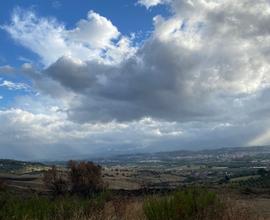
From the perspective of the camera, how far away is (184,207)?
12211 mm

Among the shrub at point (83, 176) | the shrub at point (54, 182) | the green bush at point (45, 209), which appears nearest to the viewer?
the green bush at point (45, 209)

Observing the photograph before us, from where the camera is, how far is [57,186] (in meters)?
78.4

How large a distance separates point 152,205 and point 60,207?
116 inches

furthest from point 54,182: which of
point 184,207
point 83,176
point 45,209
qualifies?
point 184,207

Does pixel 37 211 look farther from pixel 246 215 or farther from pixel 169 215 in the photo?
pixel 246 215

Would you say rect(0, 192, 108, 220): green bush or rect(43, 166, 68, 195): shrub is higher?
rect(43, 166, 68, 195): shrub

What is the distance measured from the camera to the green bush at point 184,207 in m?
12.0

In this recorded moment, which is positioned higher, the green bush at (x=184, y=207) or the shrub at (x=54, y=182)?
the shrub at (x=54, y=182)

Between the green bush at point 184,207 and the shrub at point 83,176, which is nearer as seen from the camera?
the green bush at point 184,207

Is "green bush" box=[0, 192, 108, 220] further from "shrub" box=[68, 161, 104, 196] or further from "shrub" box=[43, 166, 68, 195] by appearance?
"shrub" box=[68, 161, 104, 196]

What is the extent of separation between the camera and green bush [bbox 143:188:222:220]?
39.4ft

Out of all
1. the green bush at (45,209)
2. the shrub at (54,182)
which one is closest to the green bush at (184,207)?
the green bush at (45,209)

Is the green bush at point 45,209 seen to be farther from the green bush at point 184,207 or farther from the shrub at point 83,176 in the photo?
the shrub at point 83,176

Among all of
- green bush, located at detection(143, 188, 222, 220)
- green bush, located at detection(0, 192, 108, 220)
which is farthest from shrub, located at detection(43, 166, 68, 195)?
green bush, located at detection(143, 188, 222, 220)
